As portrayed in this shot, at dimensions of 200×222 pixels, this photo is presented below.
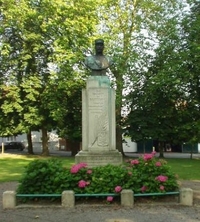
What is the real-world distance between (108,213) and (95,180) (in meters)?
1.14

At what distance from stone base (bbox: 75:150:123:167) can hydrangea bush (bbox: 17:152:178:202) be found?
5.28ft

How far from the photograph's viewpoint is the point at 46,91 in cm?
3331

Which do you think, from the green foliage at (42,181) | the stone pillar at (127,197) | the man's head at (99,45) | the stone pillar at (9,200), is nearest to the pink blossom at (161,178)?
the stone pillar at (127,197)

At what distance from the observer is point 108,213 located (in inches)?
328

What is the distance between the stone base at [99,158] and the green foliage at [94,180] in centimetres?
162

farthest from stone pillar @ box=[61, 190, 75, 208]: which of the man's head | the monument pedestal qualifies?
the man's head

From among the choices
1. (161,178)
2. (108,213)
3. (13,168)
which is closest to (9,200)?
(108,213)

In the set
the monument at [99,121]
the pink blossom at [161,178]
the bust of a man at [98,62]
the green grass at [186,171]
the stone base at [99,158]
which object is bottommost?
the green grass at [186,171]

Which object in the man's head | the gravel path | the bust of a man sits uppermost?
the man's head

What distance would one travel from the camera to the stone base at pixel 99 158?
11352mm

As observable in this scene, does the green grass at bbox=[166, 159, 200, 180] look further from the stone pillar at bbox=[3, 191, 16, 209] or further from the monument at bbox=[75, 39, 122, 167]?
the stone pillar at bbox=[3, 191, 16, 209]

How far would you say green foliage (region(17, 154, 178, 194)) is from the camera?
30.3 ft

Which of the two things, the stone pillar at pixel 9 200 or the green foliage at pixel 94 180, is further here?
the green foliage at pixel 94 180

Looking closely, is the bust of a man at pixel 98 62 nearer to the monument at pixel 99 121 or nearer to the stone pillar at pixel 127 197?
the monument at pixel 99 121
